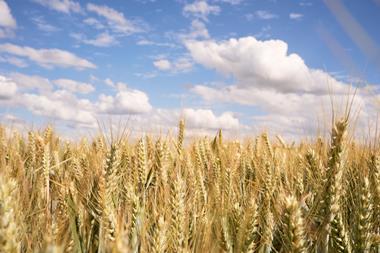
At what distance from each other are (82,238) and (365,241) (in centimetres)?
144

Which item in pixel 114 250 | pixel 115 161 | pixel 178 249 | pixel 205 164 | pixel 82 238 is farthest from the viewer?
pixel 205 164

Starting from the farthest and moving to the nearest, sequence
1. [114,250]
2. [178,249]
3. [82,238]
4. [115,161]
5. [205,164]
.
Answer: [205,164] < [115,161] < [82,238] < [178,249] < [114,250]

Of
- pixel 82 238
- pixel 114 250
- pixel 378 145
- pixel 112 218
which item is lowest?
pixel 82 238

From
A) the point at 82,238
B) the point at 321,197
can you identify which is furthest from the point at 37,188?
the point at 321,197

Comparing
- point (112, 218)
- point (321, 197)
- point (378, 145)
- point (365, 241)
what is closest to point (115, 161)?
point (112, 218)

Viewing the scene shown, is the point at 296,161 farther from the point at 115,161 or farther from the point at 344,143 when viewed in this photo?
the point at 115,161

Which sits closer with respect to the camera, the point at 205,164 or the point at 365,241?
the point at 365,241

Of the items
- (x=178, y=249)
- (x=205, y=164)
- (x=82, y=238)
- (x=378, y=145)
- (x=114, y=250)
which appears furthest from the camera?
(x=205, y=164)

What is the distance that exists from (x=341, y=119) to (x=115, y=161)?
1246 mm

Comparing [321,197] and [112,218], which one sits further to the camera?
[321,197]

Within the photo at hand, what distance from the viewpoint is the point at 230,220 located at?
2.26 meters

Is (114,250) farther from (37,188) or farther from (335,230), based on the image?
(37,188)

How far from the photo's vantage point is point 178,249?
163 centimetres

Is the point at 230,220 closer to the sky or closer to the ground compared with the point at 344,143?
closer to the ground
